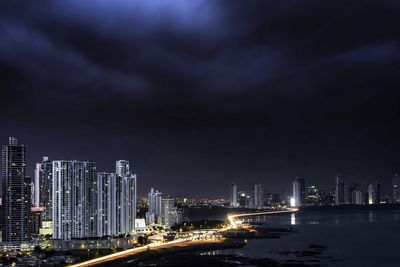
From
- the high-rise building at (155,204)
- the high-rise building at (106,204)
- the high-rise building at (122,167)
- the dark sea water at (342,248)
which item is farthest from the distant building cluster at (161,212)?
the dark sea water at (342,248)

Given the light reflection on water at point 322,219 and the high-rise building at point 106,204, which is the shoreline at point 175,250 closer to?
the high-rise building at point 106,204

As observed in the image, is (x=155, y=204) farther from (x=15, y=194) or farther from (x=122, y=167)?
(x=15, y=194)

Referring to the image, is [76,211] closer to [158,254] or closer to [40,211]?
[40,211]

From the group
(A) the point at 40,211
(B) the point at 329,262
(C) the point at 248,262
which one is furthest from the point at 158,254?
(A) the point at 40,211

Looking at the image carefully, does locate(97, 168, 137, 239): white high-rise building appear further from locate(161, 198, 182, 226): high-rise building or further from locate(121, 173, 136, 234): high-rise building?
locate(161, 198, 182, 226): high-rise building

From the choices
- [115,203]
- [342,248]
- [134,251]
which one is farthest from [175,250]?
[115,203]

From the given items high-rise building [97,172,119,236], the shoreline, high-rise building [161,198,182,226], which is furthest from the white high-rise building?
high-rise building [161,198,182,226]
